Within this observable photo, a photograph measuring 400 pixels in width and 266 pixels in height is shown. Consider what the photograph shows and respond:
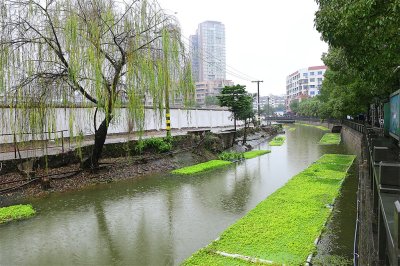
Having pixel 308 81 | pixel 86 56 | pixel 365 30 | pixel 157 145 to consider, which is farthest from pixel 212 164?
pixel 308 81

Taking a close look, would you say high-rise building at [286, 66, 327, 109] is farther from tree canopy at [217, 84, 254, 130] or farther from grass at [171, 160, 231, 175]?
grass at [171, 160, 231, 175]

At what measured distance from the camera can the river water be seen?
19.9 feet

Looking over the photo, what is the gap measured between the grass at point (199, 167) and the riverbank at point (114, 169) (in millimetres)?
638

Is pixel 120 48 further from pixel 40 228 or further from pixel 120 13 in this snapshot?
pixel 40 228

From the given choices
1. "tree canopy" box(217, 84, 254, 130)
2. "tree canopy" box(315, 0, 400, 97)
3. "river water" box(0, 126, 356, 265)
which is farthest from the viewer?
"tree canopy" box(217, 84, 254, 130)

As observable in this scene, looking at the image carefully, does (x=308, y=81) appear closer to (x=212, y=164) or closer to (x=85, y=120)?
(x=212, y=164)

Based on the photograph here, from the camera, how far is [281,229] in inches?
269

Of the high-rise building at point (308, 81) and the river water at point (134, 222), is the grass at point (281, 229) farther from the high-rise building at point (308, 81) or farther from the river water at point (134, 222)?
the high-rise building at point (308, 81)

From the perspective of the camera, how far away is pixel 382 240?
4.38 meters

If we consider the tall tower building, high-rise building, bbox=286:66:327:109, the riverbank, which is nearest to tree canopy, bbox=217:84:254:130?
the riverbank

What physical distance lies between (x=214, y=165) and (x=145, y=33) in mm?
7800

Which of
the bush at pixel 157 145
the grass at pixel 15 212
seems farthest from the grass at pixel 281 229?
the bush at pixel 157 145

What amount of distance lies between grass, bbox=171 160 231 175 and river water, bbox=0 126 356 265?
1.48 metres

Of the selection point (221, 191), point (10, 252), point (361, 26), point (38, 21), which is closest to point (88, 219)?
point (10, 252)
